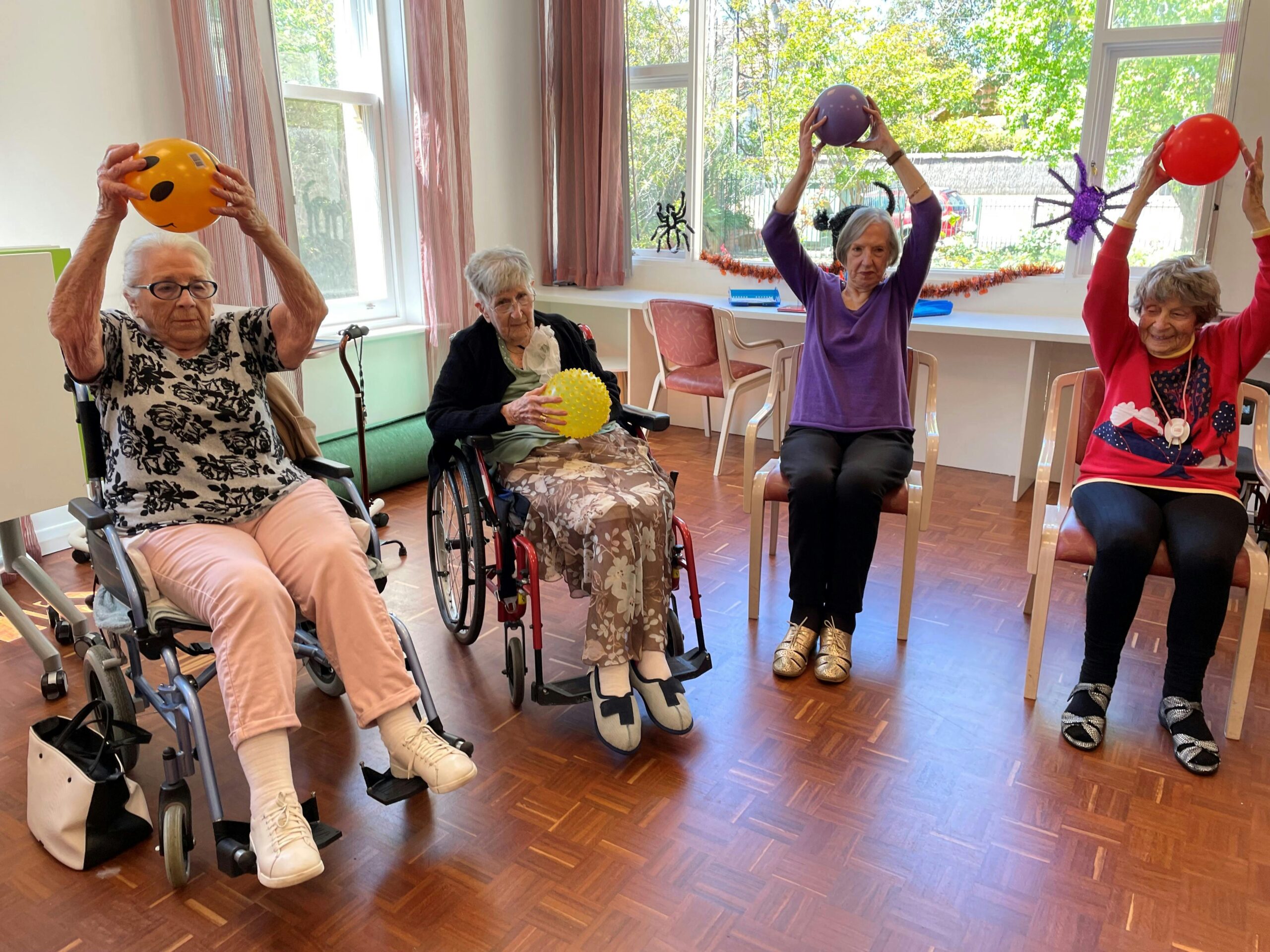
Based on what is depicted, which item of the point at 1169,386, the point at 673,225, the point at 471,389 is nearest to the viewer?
the point at 1169,386

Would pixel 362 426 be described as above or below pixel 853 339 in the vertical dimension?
below

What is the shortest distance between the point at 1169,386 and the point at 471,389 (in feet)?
5.68

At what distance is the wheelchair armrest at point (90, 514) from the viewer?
1707mm

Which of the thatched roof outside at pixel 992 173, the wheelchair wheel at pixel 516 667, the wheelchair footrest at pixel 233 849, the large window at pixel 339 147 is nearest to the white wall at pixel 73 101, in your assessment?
the large window at pixel 339 147

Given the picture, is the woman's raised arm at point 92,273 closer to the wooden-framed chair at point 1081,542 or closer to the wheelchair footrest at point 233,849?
the wheelchair footrest at point 233,849

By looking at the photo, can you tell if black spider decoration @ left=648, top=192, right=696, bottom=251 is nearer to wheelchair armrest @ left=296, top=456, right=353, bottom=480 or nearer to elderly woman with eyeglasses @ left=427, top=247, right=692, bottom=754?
elderly woman with eyeglasses @ left=427, top=247, right=692, bottom=754

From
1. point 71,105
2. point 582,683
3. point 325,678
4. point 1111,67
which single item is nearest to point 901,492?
point 582,683

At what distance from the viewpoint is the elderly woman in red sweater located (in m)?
2.10

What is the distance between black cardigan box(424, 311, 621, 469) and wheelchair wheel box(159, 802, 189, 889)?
1008 millimetres

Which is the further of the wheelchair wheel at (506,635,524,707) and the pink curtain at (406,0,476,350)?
the pink curtain at (406,0,476,350)

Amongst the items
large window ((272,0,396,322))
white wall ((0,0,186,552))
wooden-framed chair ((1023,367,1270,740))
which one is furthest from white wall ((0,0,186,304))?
wooden-framed chair ((1023,367,1270,740))

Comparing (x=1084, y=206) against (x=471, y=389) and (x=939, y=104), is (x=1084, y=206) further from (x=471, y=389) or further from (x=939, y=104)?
(x=471, y=389)

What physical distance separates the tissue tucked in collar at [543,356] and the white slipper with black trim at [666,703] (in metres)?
0.81

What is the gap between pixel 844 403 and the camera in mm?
2676
